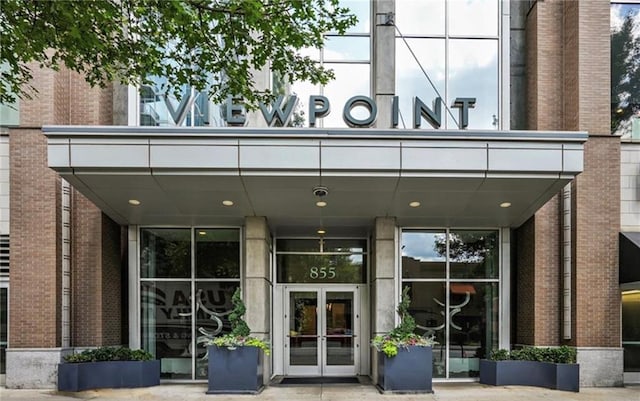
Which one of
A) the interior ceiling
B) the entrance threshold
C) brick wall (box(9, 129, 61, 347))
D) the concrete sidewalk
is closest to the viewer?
the interior ceiling

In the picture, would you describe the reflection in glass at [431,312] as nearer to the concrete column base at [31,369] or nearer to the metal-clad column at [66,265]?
the metal-clad column at [66,265]

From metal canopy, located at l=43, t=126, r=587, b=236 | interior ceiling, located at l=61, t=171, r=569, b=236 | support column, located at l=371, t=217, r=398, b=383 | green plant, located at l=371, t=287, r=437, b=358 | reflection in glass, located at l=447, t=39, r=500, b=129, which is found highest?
reflection in glass, located at l=447, t=39, r=500, b=129

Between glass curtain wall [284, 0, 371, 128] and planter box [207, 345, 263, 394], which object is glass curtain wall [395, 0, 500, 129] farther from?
planter box [207, 345, 263, 394]

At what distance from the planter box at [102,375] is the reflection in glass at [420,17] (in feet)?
34.1

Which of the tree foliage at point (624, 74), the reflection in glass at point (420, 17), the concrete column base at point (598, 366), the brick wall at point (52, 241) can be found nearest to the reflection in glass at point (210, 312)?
the brick wall at point (52, 241)

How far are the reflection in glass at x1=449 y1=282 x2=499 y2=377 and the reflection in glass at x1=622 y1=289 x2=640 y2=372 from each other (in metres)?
3.07

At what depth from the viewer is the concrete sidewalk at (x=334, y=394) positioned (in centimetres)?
1105

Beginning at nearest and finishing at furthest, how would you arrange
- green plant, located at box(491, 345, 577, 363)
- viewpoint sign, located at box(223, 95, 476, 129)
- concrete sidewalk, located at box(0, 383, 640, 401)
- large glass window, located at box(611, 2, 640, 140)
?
concrete sidewalk, located at box(0, 383, 640, 401) < viewpoint sign, located at box(223, 95, 476, 129) < green plant, located at box(491, 345, 577, 363) < large glass window, located at box(611, 2, 640, 140)

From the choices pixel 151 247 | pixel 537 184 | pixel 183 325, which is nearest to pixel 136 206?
pixel 151 247

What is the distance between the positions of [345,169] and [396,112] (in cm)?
245

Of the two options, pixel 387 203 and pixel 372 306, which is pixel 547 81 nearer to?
pixel 387 203

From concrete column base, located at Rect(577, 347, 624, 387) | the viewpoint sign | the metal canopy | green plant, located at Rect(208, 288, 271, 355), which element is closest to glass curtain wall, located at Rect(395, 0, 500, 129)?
the viewpoint sign

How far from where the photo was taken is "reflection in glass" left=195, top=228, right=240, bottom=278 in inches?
547

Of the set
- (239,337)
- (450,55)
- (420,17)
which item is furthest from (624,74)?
(239,337)
